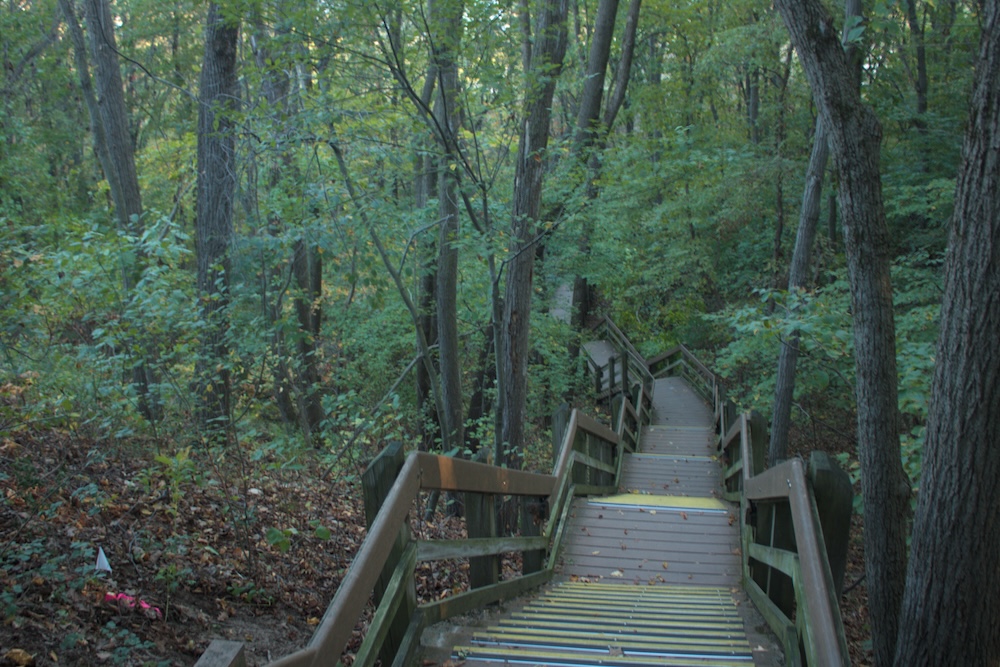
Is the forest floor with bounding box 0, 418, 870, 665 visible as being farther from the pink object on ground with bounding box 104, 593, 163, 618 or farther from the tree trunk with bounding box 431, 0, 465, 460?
the tree trunk with bounding box 431, 0, 465, 460

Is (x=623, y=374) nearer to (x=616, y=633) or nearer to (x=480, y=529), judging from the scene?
(x=480, y=529)

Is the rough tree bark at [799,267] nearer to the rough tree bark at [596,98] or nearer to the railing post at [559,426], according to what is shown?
the rough tree bark at [596,98]

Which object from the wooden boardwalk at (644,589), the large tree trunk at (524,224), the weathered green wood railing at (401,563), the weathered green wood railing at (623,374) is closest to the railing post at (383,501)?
the weathered green wood railing at (401,563)

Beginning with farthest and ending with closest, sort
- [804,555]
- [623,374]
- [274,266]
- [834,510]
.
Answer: [623,374]
[274,266]
[834,510]
[804,555]

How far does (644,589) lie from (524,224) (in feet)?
13.8

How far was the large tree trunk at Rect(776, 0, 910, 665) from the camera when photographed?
463cm

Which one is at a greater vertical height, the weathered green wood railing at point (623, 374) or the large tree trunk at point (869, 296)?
the large tree trunk at point (869, 296)

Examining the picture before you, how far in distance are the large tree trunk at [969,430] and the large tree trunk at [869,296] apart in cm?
114

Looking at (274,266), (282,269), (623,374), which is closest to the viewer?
(274,266)

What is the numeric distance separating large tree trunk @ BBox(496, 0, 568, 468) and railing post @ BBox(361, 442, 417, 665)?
514 centimetres

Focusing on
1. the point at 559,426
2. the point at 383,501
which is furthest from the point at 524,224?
the point at 383,501

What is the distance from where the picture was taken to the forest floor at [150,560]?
3.32m

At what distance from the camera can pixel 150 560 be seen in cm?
425

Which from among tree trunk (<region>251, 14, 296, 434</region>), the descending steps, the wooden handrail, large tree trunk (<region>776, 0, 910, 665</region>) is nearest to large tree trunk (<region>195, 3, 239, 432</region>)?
tree trunk (<region>251, 14, 296, 434</region>)
